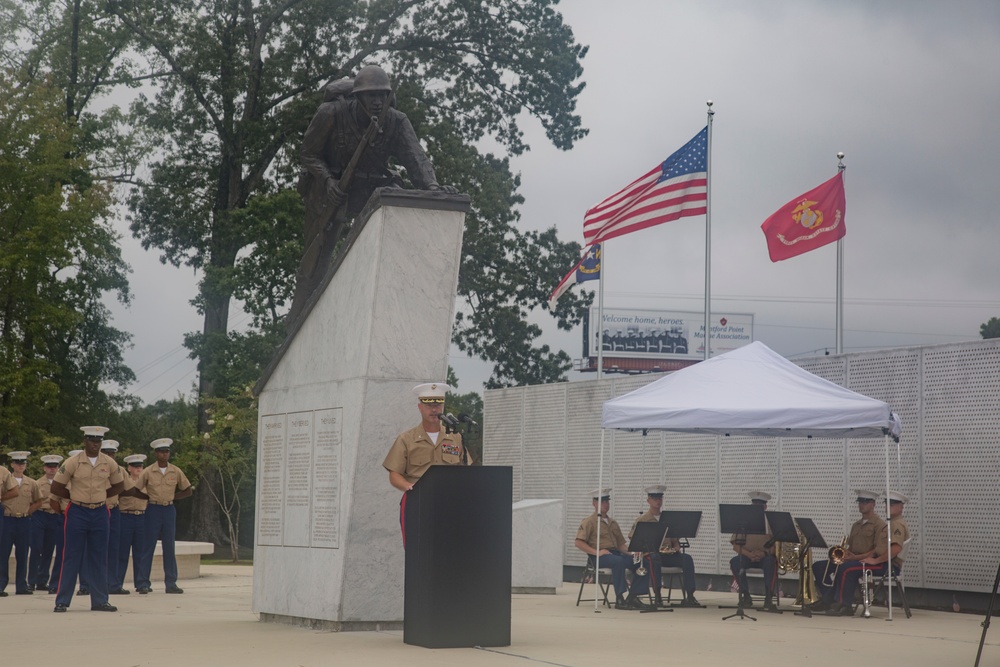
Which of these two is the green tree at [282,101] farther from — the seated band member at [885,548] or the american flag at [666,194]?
the seated band member at [885,548]

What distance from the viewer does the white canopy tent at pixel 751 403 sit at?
14055 mm

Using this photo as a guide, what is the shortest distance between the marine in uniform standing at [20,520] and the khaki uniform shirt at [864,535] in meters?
11.3

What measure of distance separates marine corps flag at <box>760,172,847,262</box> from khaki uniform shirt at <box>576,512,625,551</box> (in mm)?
7576

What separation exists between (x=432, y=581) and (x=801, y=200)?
48.0 feet

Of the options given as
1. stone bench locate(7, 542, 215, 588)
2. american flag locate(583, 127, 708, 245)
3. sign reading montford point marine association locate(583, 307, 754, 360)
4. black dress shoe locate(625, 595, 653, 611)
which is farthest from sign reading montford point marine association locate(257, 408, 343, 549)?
sign reading montford point marine association locate(583, 307, 754, 360)

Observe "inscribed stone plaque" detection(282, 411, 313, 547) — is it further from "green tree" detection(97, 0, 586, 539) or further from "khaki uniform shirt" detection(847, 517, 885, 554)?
"green tree" detection(97, 0, 586, 539)

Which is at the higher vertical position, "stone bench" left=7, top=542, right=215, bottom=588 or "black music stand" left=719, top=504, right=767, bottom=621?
Result: "black music stand" left=719, top=504, right=767, bottom=621

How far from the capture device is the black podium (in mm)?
9438

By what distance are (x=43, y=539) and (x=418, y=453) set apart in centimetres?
1058

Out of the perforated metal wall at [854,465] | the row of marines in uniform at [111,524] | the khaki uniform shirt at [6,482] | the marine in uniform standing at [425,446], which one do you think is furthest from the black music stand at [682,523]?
the khaki uniform shirt at [6,482]

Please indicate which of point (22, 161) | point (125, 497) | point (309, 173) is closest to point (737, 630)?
point (309, 173)

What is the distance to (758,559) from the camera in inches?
631

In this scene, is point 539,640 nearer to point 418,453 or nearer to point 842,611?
point 418,453

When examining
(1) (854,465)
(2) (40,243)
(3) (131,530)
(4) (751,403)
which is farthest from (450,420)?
(2) (40,243)
